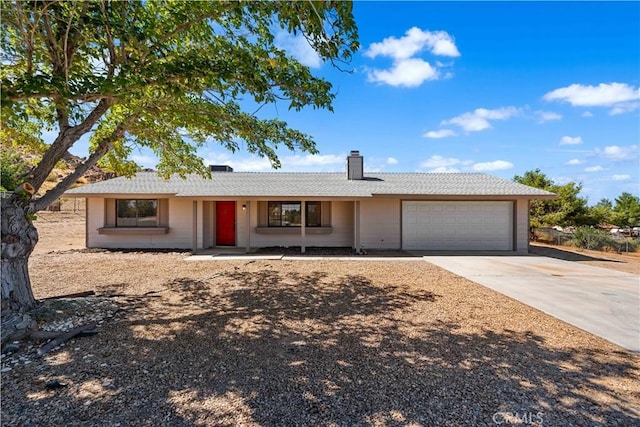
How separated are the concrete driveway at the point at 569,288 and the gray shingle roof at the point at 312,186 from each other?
313cm

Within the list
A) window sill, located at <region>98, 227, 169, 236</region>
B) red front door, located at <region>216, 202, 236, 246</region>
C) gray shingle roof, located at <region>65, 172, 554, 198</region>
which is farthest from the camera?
red front door, located at <region>216, 202, 236, 246</region>

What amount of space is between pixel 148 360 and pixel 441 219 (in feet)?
40.3

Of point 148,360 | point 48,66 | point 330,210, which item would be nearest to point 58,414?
point 148,360

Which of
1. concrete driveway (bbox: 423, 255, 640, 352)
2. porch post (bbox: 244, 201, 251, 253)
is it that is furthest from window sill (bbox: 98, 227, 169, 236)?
concrete driveway (bbox: 423, 255, 640, 352)

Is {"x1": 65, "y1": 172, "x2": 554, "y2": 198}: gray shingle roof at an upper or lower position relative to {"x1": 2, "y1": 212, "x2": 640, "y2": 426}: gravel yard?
upper

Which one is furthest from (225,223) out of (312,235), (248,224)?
(312,235)

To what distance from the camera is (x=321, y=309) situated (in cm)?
582

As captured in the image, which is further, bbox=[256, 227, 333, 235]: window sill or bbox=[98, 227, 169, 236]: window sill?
bbox=[256, 227, 333, 235]: window sill

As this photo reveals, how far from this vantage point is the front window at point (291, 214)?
45.6 feet

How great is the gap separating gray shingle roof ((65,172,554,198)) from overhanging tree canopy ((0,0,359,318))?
21.8 ft

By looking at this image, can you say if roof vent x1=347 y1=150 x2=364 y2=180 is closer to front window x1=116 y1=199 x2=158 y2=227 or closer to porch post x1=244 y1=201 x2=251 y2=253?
porch post x1=244 y1=201 x2=251 y2=253

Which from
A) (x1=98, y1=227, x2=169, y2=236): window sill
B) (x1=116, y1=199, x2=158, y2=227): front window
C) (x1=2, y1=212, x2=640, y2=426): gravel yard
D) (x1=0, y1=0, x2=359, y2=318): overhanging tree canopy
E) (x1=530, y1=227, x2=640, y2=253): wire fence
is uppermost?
(x1=0, y1=0, x2=359, y2=318): overhanging tree canopy

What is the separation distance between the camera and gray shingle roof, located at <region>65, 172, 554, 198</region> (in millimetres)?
12680

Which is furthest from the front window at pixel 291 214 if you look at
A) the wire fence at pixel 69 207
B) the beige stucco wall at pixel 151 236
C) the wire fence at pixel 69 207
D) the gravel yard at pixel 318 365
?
the wire fence at pixel 69 207
